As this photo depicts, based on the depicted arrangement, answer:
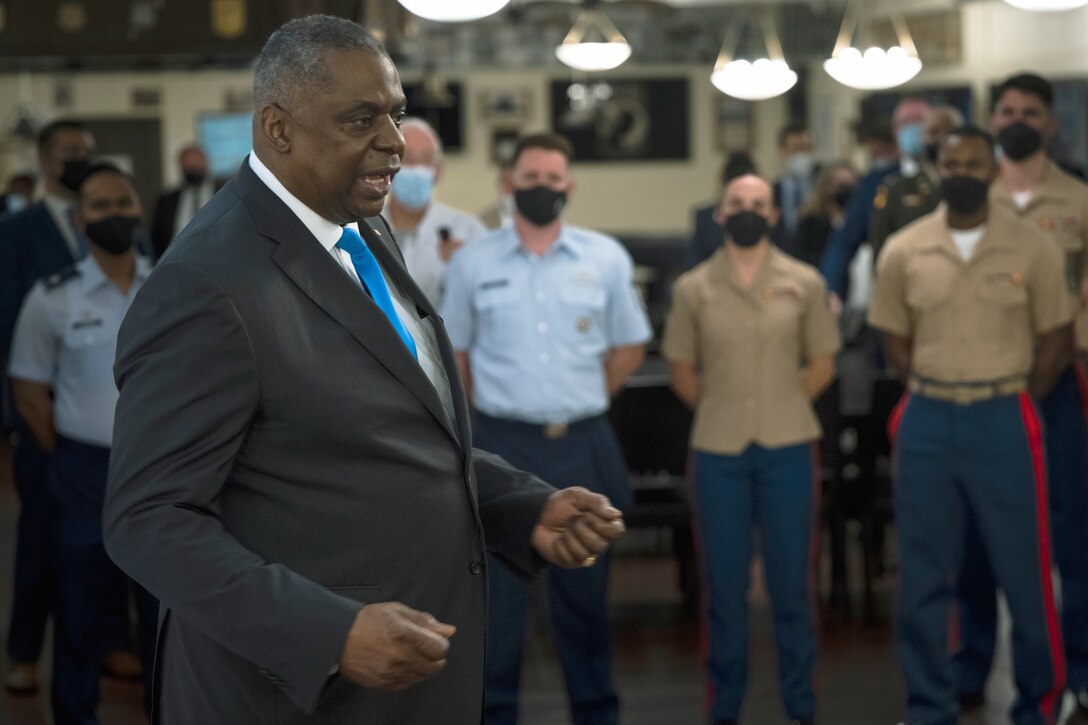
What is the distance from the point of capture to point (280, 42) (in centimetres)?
192

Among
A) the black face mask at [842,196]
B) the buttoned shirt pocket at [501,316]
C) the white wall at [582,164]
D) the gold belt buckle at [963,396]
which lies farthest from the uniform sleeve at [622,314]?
the white wall at [582,164]

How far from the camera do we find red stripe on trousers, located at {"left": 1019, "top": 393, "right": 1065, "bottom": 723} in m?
4.17

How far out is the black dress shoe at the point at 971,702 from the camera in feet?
15.6

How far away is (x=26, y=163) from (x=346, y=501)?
1356 centimetres

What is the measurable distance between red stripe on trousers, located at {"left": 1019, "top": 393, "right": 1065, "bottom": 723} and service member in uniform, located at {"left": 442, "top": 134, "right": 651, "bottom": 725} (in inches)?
44.4

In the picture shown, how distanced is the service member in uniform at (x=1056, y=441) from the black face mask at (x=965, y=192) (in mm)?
309

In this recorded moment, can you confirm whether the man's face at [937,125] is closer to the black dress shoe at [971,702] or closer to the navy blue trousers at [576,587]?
the black dress shoe at [971,702]

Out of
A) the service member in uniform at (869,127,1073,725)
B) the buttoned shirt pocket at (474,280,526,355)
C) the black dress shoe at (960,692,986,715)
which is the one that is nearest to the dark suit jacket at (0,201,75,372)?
the buttoned shirt pocket at (474,280,526,355)

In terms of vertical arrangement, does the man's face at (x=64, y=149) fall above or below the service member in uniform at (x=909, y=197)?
above

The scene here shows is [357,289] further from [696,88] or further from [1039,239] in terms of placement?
[696,88]

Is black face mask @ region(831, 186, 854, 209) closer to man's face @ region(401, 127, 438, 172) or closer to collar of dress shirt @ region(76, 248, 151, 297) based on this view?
man's face @ region(401, 127, 438, 172)

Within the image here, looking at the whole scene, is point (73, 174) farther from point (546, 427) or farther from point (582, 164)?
point (582, 164)

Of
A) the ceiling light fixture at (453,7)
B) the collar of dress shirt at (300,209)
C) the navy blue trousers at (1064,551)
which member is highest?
the ceiling light fixture at (453,7)

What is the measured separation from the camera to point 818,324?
179 inches
